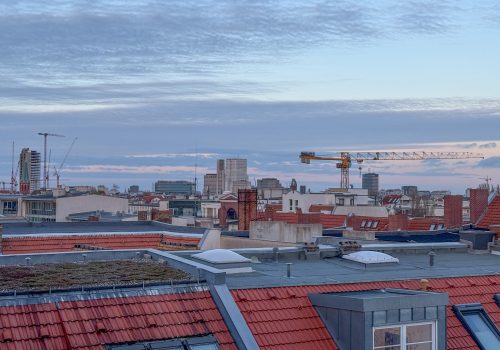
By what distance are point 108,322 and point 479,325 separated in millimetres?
10557

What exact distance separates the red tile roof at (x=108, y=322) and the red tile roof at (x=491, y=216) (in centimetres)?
2743

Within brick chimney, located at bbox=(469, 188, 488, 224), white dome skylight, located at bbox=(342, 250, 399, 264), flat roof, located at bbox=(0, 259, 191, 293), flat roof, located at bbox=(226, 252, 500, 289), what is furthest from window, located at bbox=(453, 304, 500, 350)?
brick chimney, located at bbox=(469, 188, 488, 224)

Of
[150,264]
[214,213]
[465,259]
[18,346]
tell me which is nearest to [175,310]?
[18,346]

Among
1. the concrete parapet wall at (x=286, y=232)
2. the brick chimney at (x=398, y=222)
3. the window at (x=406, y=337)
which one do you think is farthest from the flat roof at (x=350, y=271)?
the brick chimney at (x=398, y=222)

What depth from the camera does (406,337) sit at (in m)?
19.4

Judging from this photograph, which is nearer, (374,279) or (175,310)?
(175,310)

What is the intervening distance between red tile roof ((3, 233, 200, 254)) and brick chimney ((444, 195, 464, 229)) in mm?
32165

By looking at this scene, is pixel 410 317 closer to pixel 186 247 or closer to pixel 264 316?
pixel 264 316

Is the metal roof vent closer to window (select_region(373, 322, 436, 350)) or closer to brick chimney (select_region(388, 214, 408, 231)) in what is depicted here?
window (select_region(373, 322, 436, 350))

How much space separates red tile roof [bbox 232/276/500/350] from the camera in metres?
19.0

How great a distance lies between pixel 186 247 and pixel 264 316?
26911 millimetres

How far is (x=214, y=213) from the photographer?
14038cm

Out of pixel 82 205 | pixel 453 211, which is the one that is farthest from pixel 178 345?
pixel 82 205

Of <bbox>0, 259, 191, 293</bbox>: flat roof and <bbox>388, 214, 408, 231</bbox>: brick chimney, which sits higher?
<bbox>0, 259, 191, 293</bbox>: flat roof
